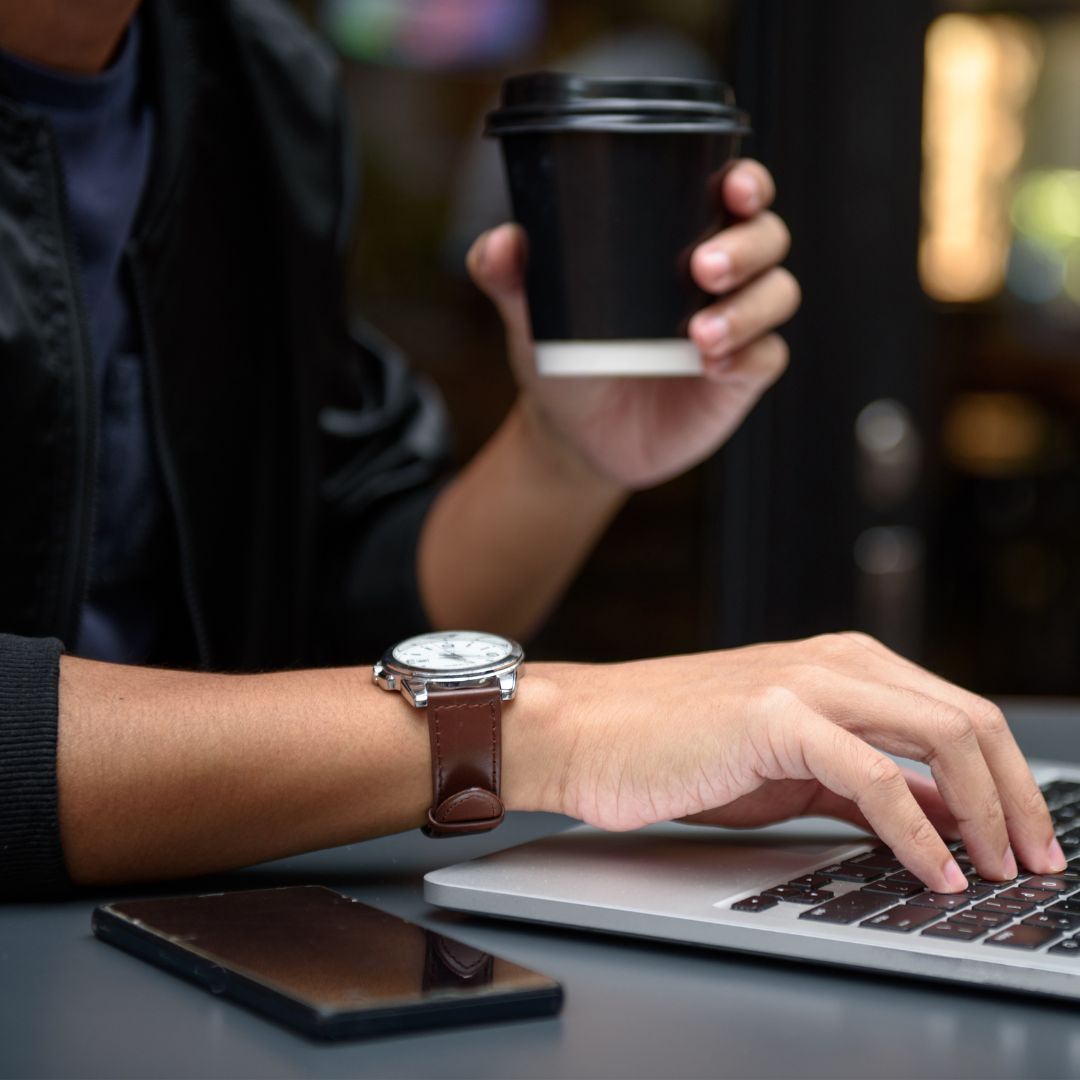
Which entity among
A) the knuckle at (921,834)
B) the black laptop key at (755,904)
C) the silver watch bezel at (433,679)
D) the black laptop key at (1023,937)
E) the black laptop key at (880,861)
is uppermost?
the silver watch bezel at (433,679)

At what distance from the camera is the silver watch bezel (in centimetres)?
81

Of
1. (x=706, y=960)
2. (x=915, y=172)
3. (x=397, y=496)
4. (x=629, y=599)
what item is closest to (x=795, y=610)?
(x=629, y=599)

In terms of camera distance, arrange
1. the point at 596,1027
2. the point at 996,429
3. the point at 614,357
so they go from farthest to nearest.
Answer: the point at 996,429 → the point at 614,357 → the point at 596,1027

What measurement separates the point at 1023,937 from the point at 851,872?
0.37 ft

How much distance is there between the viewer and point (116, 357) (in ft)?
4.11

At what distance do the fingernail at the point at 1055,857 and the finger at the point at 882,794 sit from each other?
0.05 m

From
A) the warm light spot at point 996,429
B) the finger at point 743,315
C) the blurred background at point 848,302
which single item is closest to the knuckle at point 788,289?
the finger at point 743,315

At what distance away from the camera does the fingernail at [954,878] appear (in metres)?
0.70

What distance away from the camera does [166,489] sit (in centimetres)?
124

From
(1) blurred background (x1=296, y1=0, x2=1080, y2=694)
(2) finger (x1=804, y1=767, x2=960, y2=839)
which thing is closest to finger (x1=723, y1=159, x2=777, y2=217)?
(2) finger (x1=804, y1=767, x2=960, y2=839)

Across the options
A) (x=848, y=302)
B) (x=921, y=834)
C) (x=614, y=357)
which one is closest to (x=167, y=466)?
(x=614, y=357)

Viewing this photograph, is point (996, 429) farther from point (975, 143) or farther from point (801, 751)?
point (801, 751)

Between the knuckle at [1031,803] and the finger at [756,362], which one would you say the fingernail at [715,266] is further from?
the knuckle at [1031,803]

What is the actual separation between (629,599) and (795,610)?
48cm
